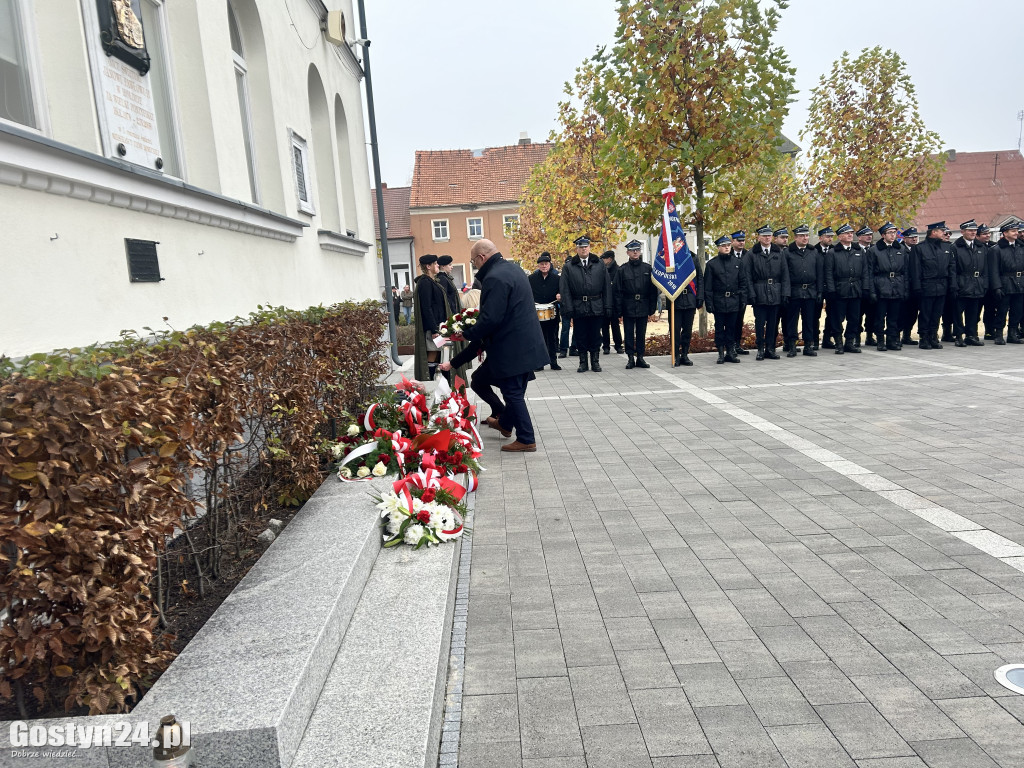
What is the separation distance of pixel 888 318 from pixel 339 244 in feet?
34.0

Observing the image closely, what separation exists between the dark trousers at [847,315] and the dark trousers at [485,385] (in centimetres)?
857

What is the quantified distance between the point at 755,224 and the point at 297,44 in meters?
24.2

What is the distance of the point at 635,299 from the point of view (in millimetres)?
12945

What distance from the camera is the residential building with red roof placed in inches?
2035

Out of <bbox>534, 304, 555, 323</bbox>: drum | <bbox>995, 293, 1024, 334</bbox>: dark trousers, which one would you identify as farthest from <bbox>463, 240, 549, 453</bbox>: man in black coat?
<bbox>995, 293, 1024, 334</bbox>: dark trousers

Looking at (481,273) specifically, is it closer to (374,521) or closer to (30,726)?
(374,521)

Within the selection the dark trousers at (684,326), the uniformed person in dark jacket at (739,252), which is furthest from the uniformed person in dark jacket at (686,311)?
the uniformed person in dark jacket at (739,252)

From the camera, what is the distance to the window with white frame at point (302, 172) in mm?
9636

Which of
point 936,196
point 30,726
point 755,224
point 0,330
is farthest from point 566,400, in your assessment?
point 936,196

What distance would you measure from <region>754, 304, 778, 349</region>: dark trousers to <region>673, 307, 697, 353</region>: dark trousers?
45.6 inches

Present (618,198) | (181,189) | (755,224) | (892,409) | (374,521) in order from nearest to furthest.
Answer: (374,521) < (181,189) < (892,409) < (618,198) < (755,224)

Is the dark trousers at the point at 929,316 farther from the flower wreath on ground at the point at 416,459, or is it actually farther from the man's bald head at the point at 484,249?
the flower wreath on ground at the point at 416,459

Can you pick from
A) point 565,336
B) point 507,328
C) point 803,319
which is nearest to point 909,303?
point 803,319

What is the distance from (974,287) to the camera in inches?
518
